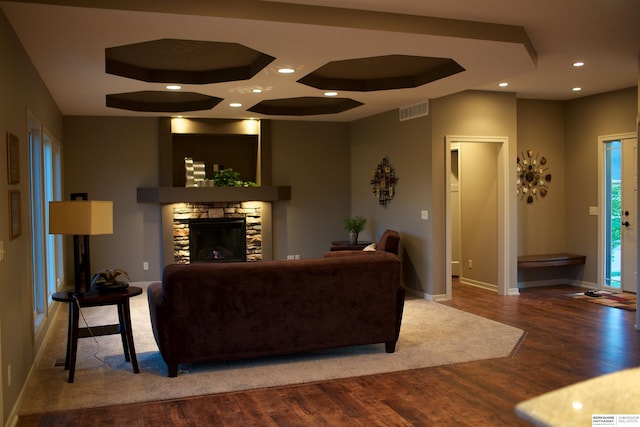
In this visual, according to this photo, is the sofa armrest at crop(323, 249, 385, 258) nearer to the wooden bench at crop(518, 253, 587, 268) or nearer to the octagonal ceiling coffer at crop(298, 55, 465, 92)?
the octagonal ceiling coffer at crop(298, 55, 465, 92)

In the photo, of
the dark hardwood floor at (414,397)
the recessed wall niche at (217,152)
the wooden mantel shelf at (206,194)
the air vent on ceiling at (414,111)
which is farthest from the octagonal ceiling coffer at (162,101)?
the dark hardwood floor at (414,397)

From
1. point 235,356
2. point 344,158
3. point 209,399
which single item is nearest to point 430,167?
point 344,158

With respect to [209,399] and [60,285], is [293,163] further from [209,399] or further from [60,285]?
[209,399]

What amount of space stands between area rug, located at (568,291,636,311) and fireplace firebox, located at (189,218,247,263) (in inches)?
184

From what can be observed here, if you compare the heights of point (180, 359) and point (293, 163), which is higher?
point (293, 163)

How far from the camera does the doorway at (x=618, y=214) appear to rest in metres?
7.54

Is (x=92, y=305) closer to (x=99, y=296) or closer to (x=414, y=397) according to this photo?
(x=99, y=296)

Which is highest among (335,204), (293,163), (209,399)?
(293,163)

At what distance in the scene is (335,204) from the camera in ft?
31.0

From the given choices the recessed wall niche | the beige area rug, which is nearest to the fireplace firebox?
the recessed wall niche

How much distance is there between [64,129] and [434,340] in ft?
19.3

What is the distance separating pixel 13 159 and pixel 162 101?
4.39 meters

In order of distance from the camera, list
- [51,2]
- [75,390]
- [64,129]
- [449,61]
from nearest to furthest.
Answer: [51,2] → [75,390] → [449,61] → [64,129]

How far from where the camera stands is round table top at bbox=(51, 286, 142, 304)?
4.18 m
